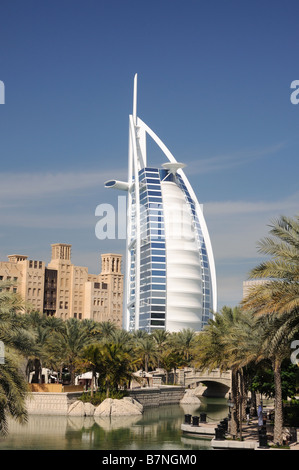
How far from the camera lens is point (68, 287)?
164 meters

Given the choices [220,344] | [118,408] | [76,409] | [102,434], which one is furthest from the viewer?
[118,408]

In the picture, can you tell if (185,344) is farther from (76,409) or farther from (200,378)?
(76,409)

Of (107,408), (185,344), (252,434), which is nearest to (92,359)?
(107,408)

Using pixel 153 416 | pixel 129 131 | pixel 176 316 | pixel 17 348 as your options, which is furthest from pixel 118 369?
pixel 129 131

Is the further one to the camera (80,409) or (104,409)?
(104,409)

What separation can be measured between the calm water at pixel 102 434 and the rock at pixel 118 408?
0.82 m

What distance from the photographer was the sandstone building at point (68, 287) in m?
156

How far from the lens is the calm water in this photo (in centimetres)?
3591

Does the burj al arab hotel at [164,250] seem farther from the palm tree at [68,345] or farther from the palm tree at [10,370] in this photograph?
the palm tree at [10,370]

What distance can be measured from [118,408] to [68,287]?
369 ft

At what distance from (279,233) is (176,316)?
104 meters

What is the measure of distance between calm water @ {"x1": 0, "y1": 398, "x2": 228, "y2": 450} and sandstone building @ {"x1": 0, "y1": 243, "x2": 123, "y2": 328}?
10309 centimetres

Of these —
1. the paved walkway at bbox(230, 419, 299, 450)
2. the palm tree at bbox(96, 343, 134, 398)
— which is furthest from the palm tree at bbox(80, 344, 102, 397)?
the paved walkway at bbox(230, 419, 299, 450)

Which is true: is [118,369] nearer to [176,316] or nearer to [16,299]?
[16,299]
